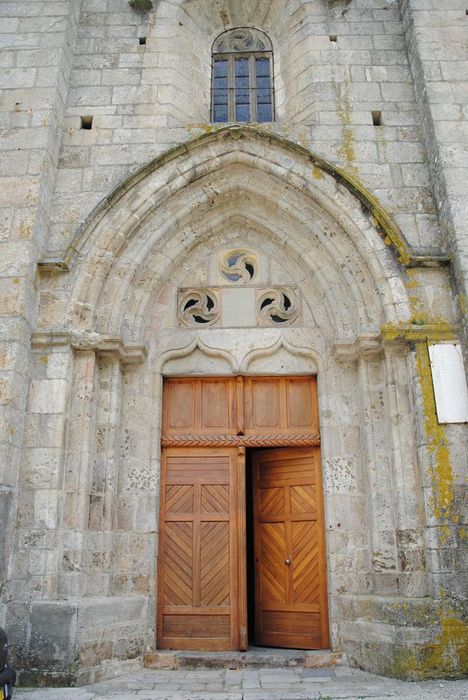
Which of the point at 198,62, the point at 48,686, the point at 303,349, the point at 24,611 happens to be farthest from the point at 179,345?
the point at 198,62

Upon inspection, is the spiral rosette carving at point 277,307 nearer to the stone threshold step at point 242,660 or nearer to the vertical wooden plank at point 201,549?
the vertical wooden plank at point 201,549

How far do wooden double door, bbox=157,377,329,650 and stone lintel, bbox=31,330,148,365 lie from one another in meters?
0.58

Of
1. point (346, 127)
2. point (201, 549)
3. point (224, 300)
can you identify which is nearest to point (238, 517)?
point (201, 549)

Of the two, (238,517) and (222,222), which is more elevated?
(222,222)

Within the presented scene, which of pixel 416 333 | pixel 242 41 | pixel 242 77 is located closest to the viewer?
pixel 416 333

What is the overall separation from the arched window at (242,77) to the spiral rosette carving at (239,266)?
5.78 ft

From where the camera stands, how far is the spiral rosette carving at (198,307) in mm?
6164

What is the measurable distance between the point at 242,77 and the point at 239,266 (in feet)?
A: 8.46

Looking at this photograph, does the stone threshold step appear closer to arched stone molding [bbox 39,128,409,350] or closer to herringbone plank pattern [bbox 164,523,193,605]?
herringbone plank pattern [bbox 164,523,193,605]

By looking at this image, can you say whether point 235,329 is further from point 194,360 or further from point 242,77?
point 242,77

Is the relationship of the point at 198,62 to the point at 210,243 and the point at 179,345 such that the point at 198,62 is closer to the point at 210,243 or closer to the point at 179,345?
the point at 210,243

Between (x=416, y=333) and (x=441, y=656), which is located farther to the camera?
(x=416, y=333)

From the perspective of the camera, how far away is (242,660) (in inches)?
198

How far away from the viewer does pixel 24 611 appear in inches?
179
